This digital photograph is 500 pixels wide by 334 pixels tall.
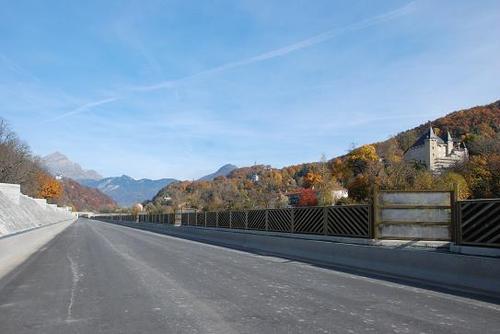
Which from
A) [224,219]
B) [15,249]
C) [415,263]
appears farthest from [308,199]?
[415,263]

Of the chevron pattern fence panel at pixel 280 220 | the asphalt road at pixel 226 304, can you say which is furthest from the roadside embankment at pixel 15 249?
the chevron pattern fence panel at pixel 280 220

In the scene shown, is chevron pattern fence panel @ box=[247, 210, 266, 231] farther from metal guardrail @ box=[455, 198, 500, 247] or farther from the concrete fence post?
metal guardrail @ box=[455, 198, 500, 247]

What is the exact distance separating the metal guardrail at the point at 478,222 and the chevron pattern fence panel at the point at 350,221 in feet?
21.2

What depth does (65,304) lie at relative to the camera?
9.67 metres

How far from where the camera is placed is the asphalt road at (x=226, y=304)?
7.66m

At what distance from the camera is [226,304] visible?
9438 mm

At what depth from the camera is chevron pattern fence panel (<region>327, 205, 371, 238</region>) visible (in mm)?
21797

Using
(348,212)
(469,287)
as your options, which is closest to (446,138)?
(348,212)

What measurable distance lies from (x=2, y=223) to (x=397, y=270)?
852 inches

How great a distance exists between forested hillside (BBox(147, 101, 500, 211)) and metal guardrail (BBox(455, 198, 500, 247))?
26.8 meters

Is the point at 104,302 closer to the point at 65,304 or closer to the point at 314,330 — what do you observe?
the point at 65,304

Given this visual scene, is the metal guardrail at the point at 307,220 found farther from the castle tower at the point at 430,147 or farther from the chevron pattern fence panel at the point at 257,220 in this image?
the castle tower at the point at 430,147

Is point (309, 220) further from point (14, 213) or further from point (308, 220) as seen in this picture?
point (14, 213)

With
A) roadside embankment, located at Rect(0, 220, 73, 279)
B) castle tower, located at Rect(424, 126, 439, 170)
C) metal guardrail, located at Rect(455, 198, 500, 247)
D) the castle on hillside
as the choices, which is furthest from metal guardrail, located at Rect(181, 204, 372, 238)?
castle tower, located at Rect(424, 126, 439, 170)
